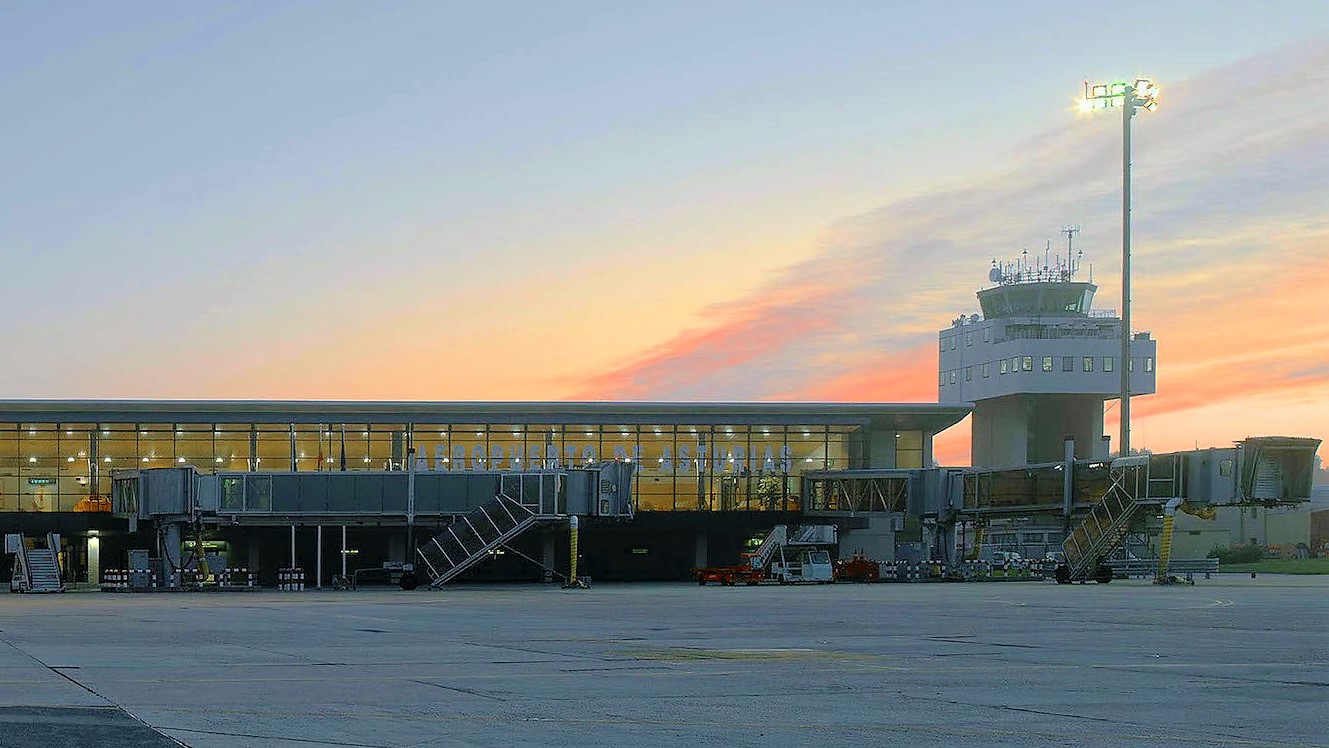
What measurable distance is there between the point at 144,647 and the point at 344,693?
9006 millimetres

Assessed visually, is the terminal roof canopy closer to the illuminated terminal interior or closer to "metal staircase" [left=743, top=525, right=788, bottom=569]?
the illuminated terminal interior

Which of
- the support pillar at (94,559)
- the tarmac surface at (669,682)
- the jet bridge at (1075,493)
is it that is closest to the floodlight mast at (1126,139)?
the jet bridge at (1075,493)

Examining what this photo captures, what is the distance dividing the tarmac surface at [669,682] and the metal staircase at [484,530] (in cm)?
4347

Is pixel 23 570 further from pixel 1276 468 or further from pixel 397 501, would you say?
pixel 1276 468

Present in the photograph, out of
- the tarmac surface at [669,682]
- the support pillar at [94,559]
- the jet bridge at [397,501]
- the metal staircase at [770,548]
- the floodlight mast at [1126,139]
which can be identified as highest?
the floodlight mast at [1126,139]

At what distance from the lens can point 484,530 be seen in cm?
7900

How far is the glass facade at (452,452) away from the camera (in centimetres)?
9794

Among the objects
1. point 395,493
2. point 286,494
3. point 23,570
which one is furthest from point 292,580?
point 23,570

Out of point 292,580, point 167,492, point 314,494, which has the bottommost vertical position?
point 292,580

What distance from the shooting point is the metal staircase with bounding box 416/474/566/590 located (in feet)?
254

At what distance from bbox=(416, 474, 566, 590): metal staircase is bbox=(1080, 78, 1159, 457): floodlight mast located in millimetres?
30330

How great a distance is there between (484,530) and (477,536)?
68cm

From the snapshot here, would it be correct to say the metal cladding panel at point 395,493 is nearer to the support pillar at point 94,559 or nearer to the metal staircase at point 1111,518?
the support pillar at point 94,559

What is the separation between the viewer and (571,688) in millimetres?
17609
